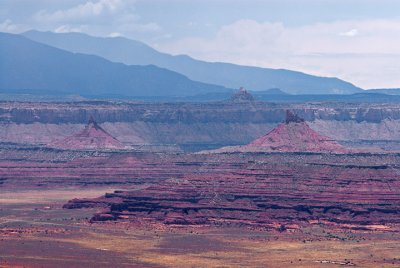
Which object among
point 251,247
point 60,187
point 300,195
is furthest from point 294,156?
point 251,247

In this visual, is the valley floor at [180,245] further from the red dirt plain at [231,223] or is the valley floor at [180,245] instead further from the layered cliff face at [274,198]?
the layered cliff face at [274,198]

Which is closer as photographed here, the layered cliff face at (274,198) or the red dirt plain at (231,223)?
the red dirt plain at (231,223)

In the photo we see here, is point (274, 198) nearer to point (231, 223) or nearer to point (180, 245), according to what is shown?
point (231, 223)

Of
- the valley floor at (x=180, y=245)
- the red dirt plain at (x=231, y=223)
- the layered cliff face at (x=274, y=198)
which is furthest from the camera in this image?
the layered cliff face at (x=274, y=198)

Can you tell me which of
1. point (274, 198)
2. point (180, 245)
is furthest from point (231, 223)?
point (180, 245)

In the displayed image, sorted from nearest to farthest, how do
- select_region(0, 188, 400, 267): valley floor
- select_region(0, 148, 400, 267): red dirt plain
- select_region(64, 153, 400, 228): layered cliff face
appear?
select_region(0, 188, 400, 267): valley floor
select_region(0, 148, 400, 267): red dirt plain
select_region(64, 153, 400, 228): layered cliff face

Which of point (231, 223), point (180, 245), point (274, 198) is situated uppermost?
point (274, 198)

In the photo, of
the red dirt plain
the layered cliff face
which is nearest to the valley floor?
the red dirt plain

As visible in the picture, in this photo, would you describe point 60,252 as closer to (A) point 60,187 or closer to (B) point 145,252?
(B) point 145,252

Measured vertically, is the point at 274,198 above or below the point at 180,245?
above

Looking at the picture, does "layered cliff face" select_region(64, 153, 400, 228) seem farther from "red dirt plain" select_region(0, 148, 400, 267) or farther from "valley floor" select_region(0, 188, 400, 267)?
"valley floor" select_region(0, 188, 400, 267)

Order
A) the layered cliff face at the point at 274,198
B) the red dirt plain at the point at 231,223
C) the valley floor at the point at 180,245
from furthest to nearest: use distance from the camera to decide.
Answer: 1. the layered cliff face at the point at 274,198
2. the red dirt plain at the point at 231,223
3. the valley floor at the point at 180,245

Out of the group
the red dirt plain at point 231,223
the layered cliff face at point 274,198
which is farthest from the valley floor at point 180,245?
the layered cliff face at point 274,198

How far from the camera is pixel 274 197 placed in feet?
477
